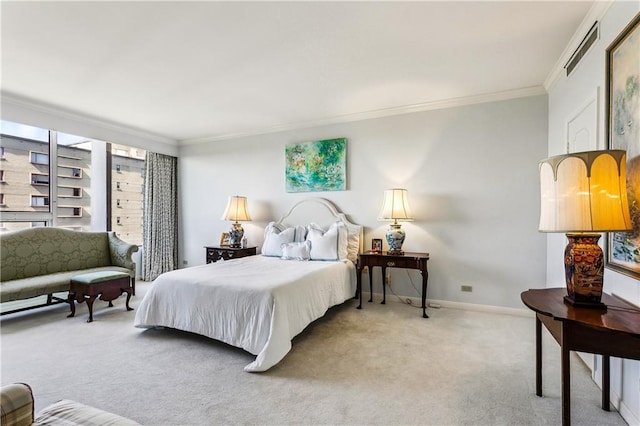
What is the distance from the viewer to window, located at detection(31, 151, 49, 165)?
4.38 metres

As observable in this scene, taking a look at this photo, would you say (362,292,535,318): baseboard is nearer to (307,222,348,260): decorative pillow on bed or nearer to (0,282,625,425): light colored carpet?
(0,282,625,425): light colored carpet

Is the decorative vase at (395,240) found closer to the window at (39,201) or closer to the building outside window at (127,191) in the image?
the building outside window at (127,191)

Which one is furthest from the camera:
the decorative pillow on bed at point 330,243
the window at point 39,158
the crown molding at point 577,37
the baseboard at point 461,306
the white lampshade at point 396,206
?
the window at point 39,158

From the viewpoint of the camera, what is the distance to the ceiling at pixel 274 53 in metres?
2.15

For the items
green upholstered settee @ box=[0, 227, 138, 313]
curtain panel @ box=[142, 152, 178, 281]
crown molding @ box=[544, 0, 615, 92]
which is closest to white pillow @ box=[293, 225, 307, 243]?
green upholstered settee @ box=[0, 227, 138, 313]

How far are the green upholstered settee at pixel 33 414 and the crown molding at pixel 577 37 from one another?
11.2ft

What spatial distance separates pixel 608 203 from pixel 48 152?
6324 mm

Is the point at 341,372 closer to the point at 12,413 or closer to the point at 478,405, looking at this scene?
the point at 478,405

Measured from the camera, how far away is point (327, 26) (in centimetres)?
231

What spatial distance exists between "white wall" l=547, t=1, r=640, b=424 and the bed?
2098 mm

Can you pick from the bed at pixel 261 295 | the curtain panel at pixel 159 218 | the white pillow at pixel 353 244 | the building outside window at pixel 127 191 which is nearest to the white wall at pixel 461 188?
the white pillow at pixel 353 244

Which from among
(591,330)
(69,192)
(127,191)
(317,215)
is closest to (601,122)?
(591,330)

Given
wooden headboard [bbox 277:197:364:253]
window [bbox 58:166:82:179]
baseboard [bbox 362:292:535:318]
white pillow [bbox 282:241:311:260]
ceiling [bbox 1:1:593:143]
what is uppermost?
ceiling [bbox 1:1:593:143]

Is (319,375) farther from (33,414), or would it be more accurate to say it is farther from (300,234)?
(300,234)
